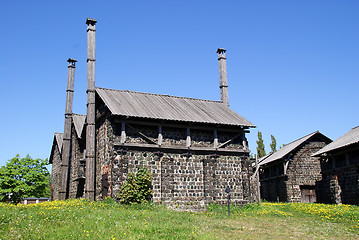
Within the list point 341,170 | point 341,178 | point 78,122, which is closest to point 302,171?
point 341,178

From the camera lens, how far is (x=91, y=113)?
22.6 meters

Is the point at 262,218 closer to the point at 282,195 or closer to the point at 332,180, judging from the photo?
the point at 332,180

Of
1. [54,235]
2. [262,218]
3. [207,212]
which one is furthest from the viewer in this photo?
[207,212]

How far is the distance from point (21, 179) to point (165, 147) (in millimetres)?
22706

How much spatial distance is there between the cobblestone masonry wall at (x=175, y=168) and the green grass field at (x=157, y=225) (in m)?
1.47

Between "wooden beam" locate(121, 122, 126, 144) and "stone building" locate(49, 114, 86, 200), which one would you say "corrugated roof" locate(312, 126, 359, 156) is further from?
"stone building" locate(49, 114, 86, 200)

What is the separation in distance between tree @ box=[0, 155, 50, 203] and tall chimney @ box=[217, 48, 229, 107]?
21970mm

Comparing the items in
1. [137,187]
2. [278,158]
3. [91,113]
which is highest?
[91,113]

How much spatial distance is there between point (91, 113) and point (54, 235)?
12738mm

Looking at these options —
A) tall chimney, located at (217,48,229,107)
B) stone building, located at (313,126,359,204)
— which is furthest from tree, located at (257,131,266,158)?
tall chimney, located at (217,48,229,107)

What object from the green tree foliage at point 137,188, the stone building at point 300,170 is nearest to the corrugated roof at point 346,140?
the stone building at point 300,170

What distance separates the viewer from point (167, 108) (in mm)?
23344

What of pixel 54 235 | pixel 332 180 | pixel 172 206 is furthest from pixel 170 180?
pixel 332 180

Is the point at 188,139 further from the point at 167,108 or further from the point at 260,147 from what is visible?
the point at 260,147
